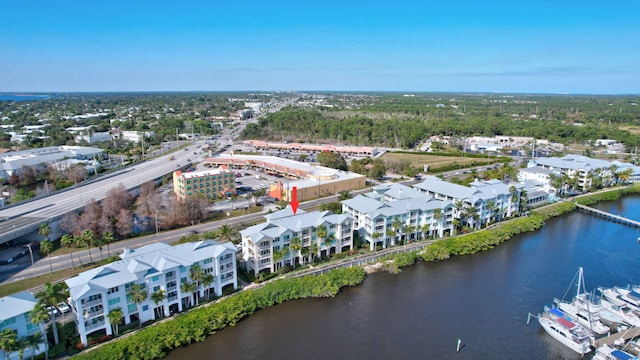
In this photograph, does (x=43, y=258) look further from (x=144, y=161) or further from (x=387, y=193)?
(x=144, y=161)

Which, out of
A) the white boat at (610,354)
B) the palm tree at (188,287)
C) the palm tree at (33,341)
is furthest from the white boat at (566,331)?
the palm tree at (33,341)

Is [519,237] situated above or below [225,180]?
below

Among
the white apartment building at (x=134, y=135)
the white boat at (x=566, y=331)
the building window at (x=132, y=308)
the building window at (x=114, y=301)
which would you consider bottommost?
the white boat at (x=566, y=331)

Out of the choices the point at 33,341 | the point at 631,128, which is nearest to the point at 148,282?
the point at 33,341

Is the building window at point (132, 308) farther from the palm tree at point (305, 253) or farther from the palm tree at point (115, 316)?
the palm tree at point (305, 253)

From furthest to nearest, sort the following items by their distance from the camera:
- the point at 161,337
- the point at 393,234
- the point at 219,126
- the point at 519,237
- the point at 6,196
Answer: the point at 219,126
the point at 6,196
the point at 519,237
the point at 393,234
the point at 161,337

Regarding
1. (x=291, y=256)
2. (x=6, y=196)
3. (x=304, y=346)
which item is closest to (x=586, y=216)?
(x=291, y=256)

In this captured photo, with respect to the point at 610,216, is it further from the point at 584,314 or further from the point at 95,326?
the point at 95,326
